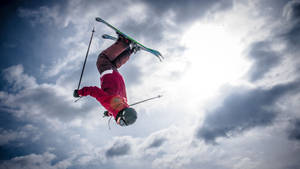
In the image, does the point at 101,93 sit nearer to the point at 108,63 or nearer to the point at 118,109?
the point at 118,109

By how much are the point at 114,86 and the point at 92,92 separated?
2.82 ft

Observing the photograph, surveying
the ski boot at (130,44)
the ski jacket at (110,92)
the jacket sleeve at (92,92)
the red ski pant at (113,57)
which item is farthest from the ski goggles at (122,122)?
the ski boot at (130,44)

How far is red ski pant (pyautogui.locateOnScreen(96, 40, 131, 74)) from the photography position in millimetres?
6722

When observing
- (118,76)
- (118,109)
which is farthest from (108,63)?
(118,109)

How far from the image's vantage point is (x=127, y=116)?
17.1 feet

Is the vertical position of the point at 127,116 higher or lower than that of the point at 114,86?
lower

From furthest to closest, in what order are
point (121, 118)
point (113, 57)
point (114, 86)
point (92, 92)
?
point (113, 57)
point (114, 86)
point (92, 92)
point (121, 118)

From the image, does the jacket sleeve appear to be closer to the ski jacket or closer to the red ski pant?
the ski jacket

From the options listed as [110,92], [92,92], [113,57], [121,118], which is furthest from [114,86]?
[121,118]

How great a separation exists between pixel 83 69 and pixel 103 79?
112 centimetres

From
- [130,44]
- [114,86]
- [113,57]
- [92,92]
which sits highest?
[130,44]

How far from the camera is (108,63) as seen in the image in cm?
677

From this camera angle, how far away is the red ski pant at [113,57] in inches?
265

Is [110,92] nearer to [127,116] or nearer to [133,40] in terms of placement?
[127,116]
